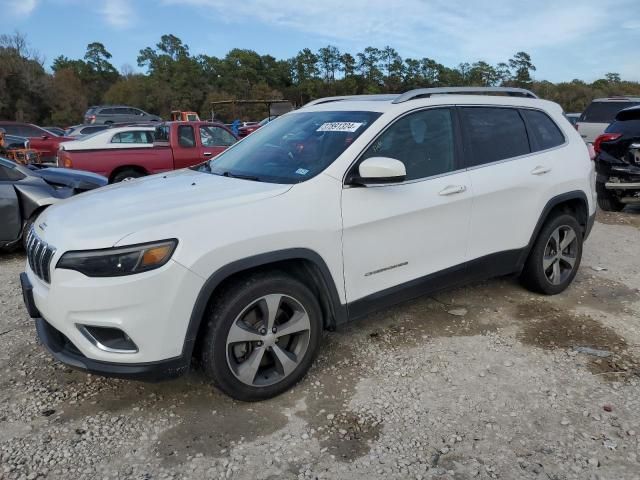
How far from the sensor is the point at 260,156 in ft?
12.0

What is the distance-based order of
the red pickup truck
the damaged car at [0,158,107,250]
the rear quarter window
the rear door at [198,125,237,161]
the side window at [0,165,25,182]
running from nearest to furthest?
the damaged car at [0,158,107,250]
the side window at [0,165,25,182]
the red pickup truck
the rear door at [198,125,237,161]
the rear quarter window

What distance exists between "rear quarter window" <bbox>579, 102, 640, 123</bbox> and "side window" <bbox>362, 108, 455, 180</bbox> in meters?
9.85

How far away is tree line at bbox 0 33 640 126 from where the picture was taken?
49.0 metres

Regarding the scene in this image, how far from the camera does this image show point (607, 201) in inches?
338

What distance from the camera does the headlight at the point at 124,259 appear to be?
246cm

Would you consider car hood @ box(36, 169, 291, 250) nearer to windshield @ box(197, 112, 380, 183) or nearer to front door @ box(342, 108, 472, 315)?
windshield @ box(197, 112, 380, 183)

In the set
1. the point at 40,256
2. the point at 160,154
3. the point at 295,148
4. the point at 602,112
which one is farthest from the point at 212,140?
the point at 602,112

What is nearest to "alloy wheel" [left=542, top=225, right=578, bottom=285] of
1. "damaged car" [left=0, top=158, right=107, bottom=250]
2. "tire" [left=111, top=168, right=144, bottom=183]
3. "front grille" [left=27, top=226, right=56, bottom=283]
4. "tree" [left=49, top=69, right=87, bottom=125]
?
"front grille" [left=27, top=226, right=56, bottom=283]

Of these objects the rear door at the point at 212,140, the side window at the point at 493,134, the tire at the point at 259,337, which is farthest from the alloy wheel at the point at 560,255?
the rear door at the point at 212,140

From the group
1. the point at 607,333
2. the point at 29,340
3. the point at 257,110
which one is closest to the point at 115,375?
the point at 29,340

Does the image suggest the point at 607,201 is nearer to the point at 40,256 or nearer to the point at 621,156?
the point at 621,156

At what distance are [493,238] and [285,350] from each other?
1.92m

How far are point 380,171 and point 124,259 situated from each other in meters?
1.51

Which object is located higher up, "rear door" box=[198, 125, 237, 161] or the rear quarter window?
the rear quarter window
